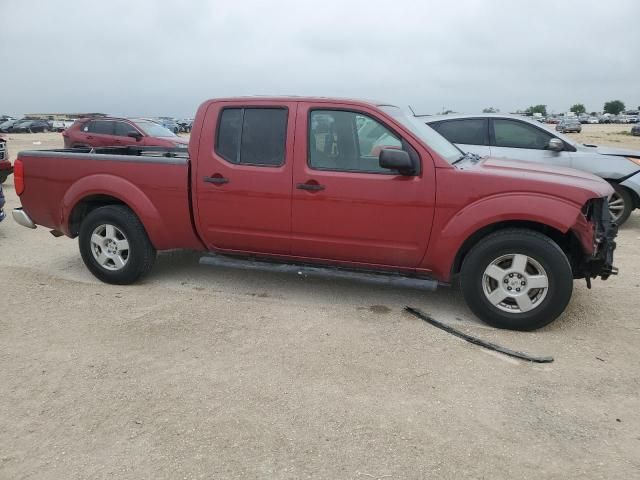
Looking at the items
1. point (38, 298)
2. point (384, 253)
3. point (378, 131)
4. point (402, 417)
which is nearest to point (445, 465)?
point (402, 417)

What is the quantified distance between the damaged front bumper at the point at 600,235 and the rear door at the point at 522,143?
3499mm

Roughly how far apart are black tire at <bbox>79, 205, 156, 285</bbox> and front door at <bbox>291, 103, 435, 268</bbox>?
150cm

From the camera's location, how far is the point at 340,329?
416 centimetres

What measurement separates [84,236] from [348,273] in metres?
2.60

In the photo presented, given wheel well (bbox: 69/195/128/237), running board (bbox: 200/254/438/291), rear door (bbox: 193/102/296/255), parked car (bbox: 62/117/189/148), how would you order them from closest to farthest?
running board (bbox: 200/254/438/291)
rear door (bbox: 193/102/296/255)
wheel well (bbox: 69/195/128/237)
parked car (bbox: 62/117/189/148)

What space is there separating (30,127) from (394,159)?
187 feet

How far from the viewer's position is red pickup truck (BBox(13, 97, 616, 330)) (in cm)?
403

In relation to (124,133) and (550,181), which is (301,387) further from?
(124,133)

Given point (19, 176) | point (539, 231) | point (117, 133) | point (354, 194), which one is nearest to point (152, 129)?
point (117, 133)

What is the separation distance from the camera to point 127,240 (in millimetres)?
5016

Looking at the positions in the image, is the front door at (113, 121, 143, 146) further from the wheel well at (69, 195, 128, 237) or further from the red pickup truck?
the red pickup truck

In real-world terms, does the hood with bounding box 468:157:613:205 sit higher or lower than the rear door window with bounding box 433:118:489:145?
lower

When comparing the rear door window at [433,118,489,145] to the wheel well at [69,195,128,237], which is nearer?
the wheel well at [69,195,128,237]

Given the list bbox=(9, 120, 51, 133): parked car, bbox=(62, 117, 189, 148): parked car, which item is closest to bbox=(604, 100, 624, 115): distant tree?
bbox=(9, 120, 51, 133): parked car
